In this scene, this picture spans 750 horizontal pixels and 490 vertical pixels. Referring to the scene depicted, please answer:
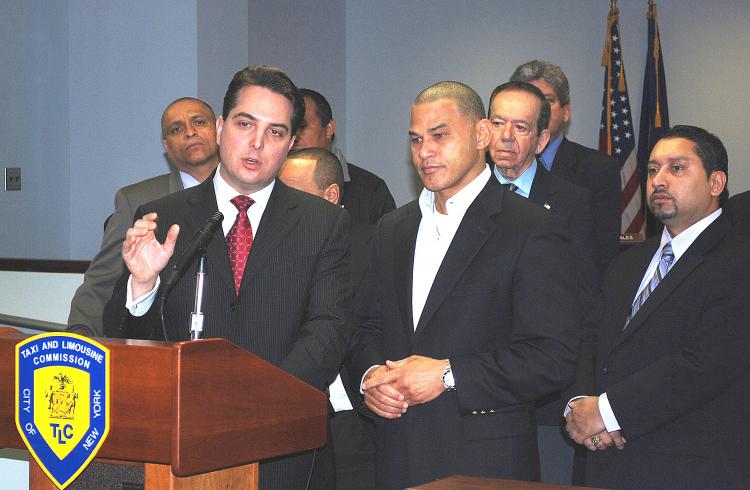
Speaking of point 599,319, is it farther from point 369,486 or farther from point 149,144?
point 149,144

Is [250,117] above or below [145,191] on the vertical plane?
above

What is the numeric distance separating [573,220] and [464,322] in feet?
3.46

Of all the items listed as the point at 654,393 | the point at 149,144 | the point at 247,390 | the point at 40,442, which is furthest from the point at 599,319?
the point at 149,144

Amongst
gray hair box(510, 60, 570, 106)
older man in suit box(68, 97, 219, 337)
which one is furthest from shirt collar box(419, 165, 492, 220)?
gray hair box(510, 60, 570, 106)

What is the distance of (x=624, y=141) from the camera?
25.9ft

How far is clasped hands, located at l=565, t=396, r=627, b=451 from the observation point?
286cm

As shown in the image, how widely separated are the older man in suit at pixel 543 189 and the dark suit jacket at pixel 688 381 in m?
0.38

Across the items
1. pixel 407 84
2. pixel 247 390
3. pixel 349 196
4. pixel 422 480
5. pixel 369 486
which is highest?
pixel 407 84

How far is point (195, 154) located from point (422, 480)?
93.1 inches

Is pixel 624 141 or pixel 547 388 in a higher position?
pixel 624 141

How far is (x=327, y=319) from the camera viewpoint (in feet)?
7.73

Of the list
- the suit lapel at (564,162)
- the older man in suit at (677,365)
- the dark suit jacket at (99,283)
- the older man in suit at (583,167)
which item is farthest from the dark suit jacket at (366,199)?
the older man in suit at (677,365)

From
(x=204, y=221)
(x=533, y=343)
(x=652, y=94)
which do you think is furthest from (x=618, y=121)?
(x=204, y=221)

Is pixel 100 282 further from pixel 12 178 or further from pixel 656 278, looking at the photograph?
pixel 12 178
